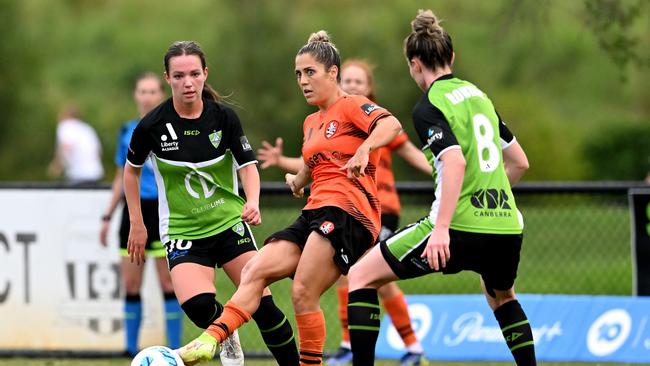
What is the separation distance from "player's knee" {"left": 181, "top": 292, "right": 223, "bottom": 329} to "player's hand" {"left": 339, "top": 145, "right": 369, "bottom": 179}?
1.13m

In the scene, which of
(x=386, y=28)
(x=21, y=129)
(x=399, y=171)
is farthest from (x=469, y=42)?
(x=21, y=129)

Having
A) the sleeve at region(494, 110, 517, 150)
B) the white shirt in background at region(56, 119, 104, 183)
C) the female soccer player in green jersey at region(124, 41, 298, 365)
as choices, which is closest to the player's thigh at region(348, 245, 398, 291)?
the female soccer player in green jersey at region(124, 41, 298, 365)

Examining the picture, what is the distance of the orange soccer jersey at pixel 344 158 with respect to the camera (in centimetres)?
675

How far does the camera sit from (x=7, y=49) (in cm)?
2678

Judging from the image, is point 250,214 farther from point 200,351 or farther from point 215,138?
point 200,351

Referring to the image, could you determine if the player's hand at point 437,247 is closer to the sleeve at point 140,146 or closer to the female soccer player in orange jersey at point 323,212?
the female soccer player in orange jersey at point 323,212

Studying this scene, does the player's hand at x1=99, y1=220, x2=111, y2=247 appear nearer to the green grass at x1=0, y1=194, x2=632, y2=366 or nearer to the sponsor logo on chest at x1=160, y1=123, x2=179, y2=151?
the green grass at x1=0, y1=194, x2=632, y2=366

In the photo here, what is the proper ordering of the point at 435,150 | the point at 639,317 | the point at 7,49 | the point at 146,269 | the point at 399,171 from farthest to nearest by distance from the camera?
the point at 7,49 → the point at 399,171 → the point at 146,269 → the point at 639,317 → the point at 435,150

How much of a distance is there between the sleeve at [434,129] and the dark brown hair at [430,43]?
0.27 meters

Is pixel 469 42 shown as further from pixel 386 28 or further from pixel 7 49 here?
pixel 7 49

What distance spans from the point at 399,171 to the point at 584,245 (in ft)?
39.8

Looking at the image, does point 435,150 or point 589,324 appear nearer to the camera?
point 435,150

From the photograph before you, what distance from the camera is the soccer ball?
6.25 meters

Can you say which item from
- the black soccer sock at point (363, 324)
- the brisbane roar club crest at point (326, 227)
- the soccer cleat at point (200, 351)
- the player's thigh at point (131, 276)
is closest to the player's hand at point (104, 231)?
the player's thigh at point (131, 276)
